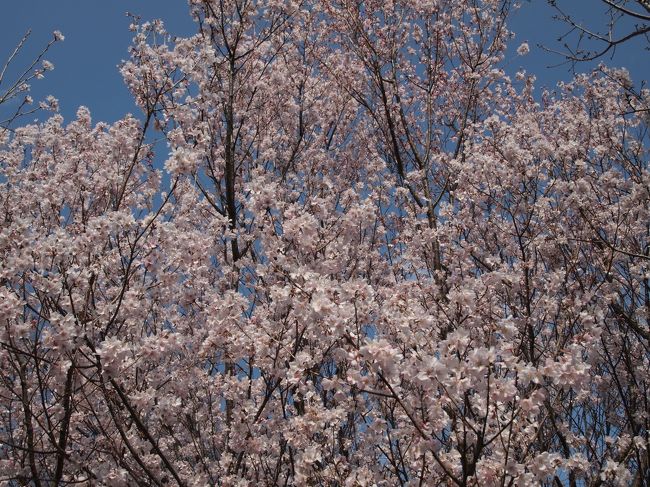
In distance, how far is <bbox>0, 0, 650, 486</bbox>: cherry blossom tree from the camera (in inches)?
175

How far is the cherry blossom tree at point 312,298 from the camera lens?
4.44m

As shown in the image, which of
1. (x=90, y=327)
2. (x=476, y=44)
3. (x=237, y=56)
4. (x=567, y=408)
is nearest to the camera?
(x=90, y=327)

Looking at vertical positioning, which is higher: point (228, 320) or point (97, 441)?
point (228, 320)

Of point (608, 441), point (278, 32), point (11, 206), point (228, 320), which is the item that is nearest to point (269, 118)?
point (278, 32)

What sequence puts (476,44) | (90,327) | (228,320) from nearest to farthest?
(90,327), (228,320), (476,44)

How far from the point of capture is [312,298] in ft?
13.3

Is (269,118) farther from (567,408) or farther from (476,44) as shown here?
(567,408)

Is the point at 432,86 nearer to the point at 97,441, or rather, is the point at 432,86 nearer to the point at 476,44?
the point at 476,44

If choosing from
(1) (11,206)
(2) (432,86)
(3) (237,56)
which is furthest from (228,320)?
(2) (432,86)

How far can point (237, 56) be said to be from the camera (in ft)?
30.1

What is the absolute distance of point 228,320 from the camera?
5582 millimetres

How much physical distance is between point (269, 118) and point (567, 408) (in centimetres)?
778

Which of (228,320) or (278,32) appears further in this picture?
(278,32)

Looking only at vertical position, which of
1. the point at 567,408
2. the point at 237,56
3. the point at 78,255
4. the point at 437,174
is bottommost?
the point at 567,408
